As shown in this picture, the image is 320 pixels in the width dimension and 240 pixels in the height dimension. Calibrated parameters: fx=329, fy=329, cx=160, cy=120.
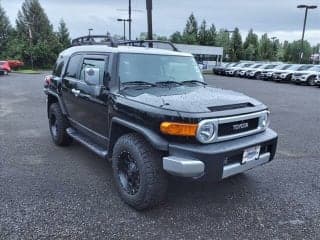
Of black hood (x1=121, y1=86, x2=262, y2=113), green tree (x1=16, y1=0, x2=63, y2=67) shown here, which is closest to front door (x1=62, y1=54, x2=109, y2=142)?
black hood (x1=121, y1=86, x2=262, y2=113)

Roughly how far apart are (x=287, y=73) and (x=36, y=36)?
4312cm

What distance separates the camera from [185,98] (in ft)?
12.4

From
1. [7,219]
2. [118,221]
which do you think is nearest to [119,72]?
[118,221]

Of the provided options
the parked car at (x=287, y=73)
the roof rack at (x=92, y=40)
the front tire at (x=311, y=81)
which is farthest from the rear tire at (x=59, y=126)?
the parked car at (x=287, y=73)

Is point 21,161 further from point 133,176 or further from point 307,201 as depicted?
point 307,201

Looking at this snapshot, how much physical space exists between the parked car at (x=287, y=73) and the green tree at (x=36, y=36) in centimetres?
3332

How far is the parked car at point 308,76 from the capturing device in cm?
2327

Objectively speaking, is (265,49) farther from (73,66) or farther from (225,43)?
(73,66)

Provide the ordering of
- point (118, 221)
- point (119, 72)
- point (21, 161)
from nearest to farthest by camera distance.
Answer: point (118, 221)
point (119, 72)
point (21, 161)

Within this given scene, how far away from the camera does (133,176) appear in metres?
3.83

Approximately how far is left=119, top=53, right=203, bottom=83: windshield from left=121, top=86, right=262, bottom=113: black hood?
24cm

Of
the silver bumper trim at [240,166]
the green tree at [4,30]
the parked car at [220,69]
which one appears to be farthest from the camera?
the green tree at [4,30]

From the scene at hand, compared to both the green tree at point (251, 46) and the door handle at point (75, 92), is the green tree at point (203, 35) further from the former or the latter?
the door handle at point (75, 92)

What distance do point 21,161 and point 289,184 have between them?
4101 mm
